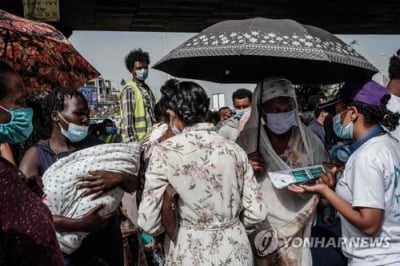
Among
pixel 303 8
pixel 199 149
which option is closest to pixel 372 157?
pixel 199 149

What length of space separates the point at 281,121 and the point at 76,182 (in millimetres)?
1274

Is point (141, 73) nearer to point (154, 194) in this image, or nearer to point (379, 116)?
point (154, 194)

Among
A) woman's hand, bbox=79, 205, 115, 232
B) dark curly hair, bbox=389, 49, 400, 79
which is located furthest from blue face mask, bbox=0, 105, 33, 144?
dark curly hair, bbox=389, 49, 400, 79

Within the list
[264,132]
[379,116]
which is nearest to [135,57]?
[264,132]

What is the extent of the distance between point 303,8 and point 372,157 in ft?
21.5

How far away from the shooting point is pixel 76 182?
241 cm

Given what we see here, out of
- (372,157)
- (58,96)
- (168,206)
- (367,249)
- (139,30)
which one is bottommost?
(367,249)

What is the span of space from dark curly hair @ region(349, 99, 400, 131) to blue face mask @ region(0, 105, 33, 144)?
165cm

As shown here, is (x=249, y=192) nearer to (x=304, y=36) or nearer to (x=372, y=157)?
(x=372, y=157)

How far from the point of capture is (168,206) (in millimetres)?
2412

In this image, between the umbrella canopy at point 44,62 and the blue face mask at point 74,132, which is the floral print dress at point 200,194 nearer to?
the blue face mask at point 74,132

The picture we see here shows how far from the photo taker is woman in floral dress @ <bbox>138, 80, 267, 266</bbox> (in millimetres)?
2428

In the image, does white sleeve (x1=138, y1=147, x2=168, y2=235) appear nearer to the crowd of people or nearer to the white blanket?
the crowd of people

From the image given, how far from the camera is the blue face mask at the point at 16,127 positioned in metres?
1.88
